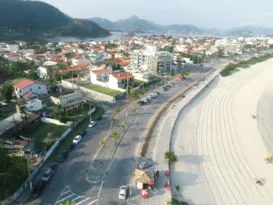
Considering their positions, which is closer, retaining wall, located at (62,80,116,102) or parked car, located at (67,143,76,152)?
parked car, located at (67,143,76,152)

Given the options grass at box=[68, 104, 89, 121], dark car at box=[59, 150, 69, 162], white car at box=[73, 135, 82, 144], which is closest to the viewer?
dark car at box=[59, 150, 69, 162]

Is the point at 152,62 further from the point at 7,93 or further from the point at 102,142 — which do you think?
the point at 102,142

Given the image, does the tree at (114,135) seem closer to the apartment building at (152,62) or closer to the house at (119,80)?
the house at (119,80)

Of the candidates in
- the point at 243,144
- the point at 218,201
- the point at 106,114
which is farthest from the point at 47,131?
the point at 243,144

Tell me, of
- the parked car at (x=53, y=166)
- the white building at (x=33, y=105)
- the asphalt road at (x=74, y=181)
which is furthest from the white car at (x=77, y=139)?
the white building at (x=33, y=105)

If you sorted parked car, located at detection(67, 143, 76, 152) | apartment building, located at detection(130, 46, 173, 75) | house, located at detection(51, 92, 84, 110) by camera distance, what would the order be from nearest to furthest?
parked car, located at detection(67, 143, 76, 152)
house, located at detection(51, 92, 84, 110)
apartment building, located at detection(130, 46, 173, 75)

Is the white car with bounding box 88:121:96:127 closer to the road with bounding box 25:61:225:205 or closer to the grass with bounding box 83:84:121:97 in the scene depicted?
the road with bounding box 25:61:225:205

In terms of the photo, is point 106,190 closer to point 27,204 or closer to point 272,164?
point 27,204

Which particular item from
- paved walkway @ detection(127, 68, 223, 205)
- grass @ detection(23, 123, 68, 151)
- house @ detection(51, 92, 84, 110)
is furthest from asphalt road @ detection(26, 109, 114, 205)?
house @ detection(51, 92, 84, 110)
